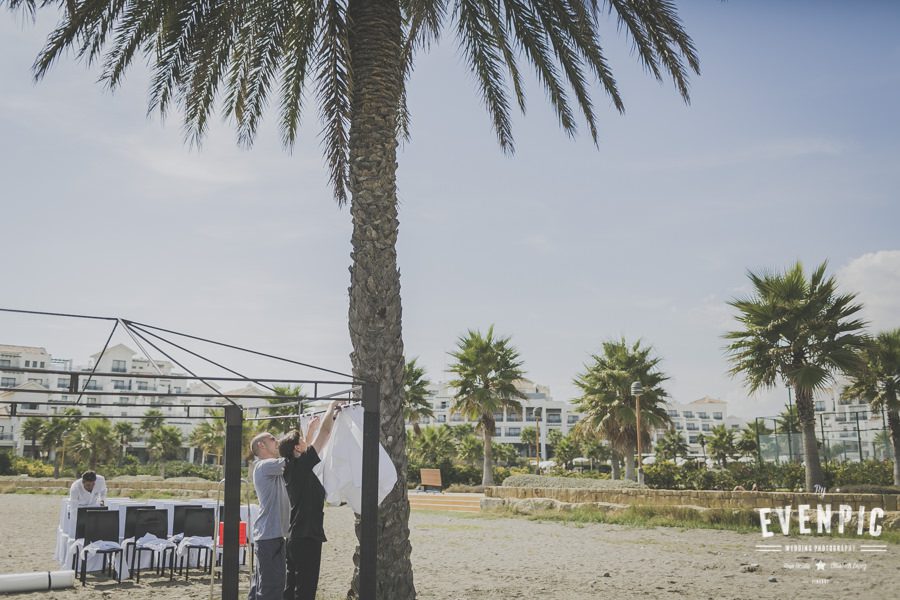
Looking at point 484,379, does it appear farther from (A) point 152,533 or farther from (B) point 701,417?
(B) point 701,417

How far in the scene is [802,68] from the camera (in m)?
9.09

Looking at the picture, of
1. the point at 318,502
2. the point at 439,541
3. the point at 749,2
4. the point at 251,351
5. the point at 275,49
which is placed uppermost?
the point at 275,49

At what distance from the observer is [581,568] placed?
1194cm

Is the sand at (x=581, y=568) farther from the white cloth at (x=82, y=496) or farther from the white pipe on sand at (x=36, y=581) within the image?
the white cloth at (x=82, y=496)

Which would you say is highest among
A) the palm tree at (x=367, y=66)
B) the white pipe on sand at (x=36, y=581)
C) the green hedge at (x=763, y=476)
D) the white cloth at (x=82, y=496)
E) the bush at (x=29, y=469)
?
the palm tree at (x=367, y=66)

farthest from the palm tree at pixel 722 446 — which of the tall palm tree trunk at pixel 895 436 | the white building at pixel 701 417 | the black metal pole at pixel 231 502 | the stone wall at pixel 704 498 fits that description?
the white building at pixel 701 417

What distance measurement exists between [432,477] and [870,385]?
19621 mm

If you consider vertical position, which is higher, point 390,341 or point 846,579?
point 390,341

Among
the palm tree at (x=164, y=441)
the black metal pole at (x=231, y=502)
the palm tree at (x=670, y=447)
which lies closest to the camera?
the black metal pole at (x=231, y=502)

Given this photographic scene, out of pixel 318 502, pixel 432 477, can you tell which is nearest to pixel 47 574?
pixel 318 502

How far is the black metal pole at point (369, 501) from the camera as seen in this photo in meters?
6.57

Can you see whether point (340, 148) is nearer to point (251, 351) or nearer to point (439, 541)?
point (251, 351)

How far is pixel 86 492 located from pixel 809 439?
18.4 m

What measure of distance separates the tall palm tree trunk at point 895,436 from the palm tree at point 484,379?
15.7 m
